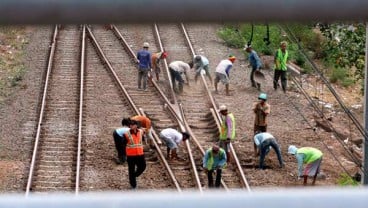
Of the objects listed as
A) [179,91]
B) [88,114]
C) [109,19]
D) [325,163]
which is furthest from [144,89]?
[109,19]

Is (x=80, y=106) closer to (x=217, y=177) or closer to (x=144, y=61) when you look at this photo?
(x=144, y=61)

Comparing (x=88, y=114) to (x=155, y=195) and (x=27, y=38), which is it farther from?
(x=155, y=195)

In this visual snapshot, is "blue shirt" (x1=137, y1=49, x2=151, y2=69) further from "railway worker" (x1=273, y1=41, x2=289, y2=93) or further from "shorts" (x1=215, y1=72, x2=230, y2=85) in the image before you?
"railway worker" (x1=273, y1=41, x2=289, y2=93)

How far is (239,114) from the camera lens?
16.5 metres

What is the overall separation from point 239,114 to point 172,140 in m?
3.02

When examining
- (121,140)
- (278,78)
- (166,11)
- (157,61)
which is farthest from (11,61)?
(166,11)

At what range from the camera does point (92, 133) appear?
1520cm

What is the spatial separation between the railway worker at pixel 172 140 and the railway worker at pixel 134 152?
1.16 meters

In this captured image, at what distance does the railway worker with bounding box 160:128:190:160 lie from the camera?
13.7 m

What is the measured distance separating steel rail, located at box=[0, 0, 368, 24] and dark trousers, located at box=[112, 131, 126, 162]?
469 inches

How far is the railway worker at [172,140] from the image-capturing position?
1366 centimetres

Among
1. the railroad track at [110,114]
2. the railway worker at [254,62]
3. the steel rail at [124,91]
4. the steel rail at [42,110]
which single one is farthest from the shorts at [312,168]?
the railway worker at [254,62]

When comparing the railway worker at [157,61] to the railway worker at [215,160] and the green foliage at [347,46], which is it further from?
the railway worker at [215,160]

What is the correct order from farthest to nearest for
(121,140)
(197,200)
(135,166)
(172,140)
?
(172,140) < (121,140) < (135,166) < (197,200)
